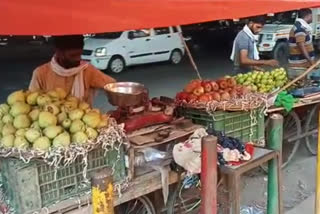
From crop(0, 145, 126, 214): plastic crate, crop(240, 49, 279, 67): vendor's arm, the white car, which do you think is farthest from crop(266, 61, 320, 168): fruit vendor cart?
the white car

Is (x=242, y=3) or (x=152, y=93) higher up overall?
(x=242, y=3)

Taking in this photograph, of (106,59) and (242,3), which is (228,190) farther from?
(106,59)

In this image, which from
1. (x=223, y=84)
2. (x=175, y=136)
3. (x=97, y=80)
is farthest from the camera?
(x=223, y=84)

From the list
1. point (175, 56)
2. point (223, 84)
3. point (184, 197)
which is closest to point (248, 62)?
point (223, 84)

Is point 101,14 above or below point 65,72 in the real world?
above

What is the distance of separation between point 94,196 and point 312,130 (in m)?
4.72

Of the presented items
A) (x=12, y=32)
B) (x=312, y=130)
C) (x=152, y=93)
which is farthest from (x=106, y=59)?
(x=12, y=32)

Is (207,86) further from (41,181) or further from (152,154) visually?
(41,181)

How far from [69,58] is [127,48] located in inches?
413

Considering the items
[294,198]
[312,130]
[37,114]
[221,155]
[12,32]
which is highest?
[12,32]

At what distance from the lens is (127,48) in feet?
47.4

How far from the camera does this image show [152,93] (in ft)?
37.2

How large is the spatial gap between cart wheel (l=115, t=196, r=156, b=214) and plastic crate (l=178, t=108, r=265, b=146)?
98 centimetres

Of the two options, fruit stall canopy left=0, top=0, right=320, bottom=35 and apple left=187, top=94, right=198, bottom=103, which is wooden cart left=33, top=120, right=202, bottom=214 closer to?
apple left=187, top=94, right=198, bottom=103
